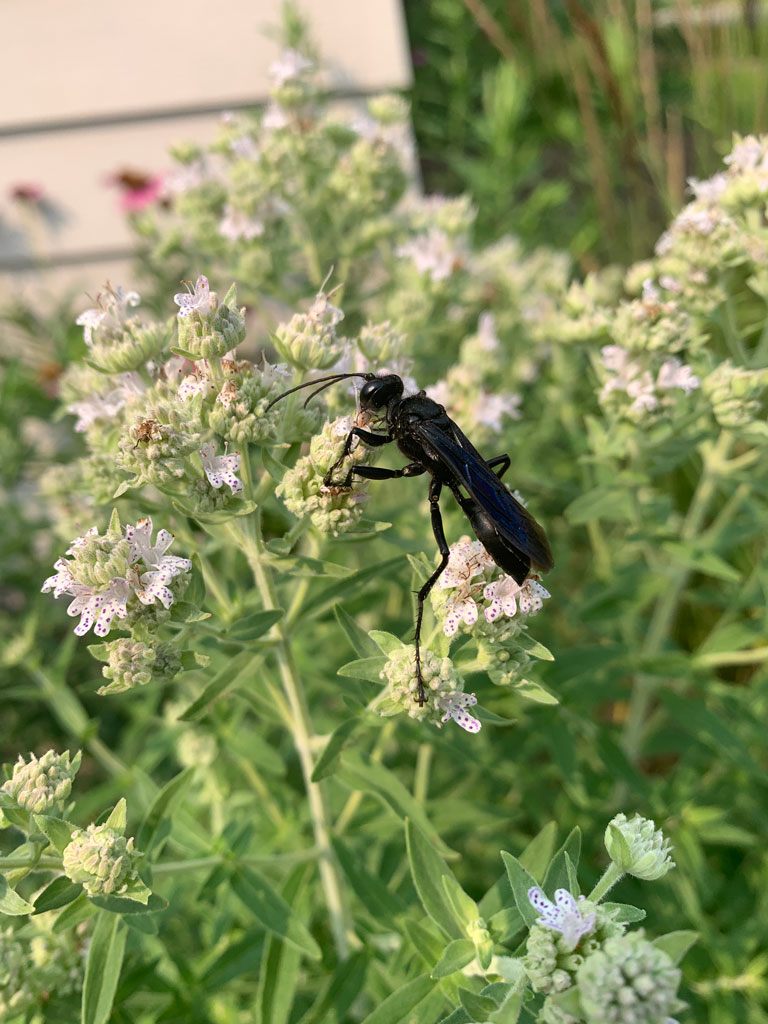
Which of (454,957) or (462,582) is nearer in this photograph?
(454,957)

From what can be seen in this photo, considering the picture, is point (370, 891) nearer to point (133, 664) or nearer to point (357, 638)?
point (357, 638)

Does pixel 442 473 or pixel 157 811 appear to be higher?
pixel 442 473

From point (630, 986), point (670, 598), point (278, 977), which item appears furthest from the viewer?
point (670, 598)

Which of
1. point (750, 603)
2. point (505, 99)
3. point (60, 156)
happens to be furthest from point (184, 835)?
point (60, 156)

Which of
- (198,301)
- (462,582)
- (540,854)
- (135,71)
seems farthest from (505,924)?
(135,71)

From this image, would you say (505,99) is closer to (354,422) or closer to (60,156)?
(60,156)

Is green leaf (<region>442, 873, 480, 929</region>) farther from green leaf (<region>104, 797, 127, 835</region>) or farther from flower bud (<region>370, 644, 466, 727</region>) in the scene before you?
green leaf (<region>104, 797, 127, 835</region>)

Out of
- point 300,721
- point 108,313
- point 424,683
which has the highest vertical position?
point 108,313

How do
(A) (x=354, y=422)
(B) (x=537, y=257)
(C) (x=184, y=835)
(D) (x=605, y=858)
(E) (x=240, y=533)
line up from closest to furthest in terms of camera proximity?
(E) (x=240, y=533), (A) (x=354, y=422), (C) (x=184, y=835), (D) (x=605, y=858), (B) (x=537, y=257)
